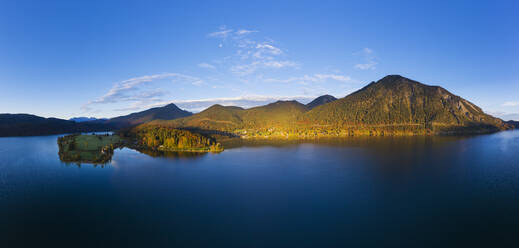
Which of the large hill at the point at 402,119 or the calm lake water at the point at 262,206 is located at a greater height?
the large hill at the point at 402,119

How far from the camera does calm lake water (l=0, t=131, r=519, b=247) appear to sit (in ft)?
68.1

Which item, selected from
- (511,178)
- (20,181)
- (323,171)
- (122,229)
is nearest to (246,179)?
(323,171)

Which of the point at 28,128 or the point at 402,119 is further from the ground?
the point at 402,119

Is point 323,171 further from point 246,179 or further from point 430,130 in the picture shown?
point 430,130

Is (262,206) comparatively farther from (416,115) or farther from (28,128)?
(28,128)

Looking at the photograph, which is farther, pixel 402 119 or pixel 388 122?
pixel 402 119

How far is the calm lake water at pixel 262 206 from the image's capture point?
2075 cm

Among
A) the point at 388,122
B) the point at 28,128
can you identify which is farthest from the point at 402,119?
the point at 28,128

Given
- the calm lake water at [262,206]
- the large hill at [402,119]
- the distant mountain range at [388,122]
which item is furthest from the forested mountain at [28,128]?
the calm lake water at [262,206]

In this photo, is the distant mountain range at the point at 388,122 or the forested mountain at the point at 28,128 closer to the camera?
the forested mountain at the point at 28,128

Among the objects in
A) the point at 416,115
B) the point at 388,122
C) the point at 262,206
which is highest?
the point at 416,115

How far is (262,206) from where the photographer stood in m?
28.2

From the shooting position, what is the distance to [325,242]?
20.1 metres

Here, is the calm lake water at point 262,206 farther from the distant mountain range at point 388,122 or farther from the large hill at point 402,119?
the large hill at point 402,119
